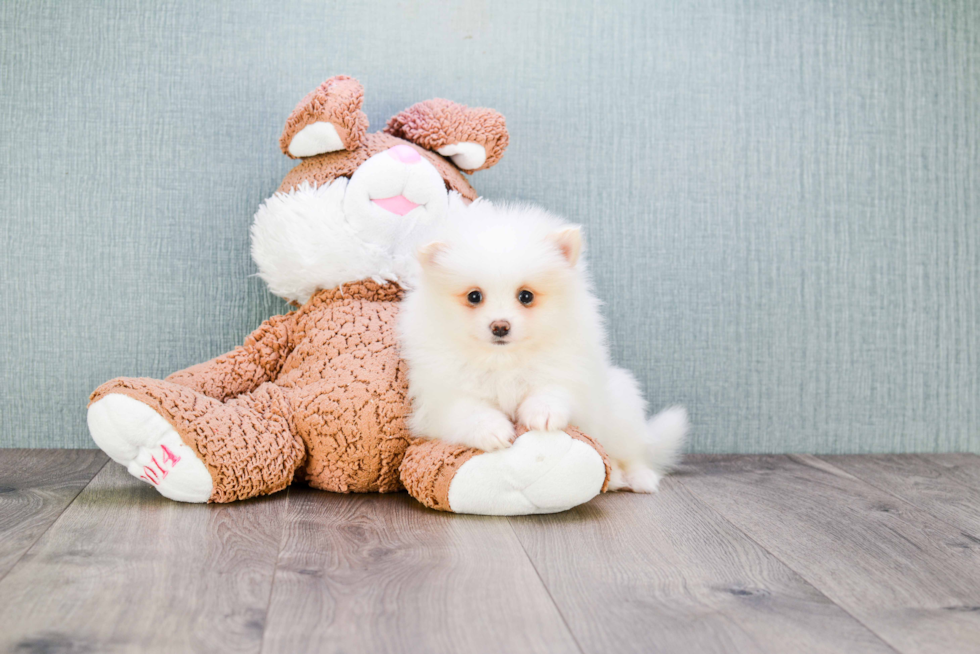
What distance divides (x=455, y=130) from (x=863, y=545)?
1035 mm

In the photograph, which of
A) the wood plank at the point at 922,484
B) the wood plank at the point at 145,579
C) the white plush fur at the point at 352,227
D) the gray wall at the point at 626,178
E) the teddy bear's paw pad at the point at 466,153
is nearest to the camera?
the wood plank at the point at 145,579

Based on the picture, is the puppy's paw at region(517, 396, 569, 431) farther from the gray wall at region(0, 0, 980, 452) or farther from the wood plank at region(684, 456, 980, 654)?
the gray wall at region(0, 0, 980, 452)

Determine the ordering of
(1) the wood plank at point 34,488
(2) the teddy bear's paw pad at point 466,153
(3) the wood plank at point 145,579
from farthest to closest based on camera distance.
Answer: (2) the teddy bear's paw pad at point 466,153
(1) the wood plank at point 34,488
(3) the wood plank at point 145,579

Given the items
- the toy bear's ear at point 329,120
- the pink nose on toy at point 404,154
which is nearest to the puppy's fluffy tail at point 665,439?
the pink nose on toy at point 404,154

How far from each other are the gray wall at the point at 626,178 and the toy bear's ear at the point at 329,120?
0.88ft

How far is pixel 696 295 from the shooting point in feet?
5.92

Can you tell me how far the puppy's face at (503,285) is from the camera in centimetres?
121

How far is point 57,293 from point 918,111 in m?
2.02

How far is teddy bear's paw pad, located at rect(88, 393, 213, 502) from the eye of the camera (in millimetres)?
1226

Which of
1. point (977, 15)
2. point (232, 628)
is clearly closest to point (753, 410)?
point (977, 15)

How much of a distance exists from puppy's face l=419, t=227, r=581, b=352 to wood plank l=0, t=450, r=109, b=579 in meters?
0.69

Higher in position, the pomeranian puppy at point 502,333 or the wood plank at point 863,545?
the pomeranian puppy at point 502,333

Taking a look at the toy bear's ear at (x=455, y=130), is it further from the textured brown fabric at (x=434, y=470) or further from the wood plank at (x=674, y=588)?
the wood plank at (x=674, y=588)

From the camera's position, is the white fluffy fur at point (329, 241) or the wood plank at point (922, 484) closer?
the wood plank at point (922, 484)
